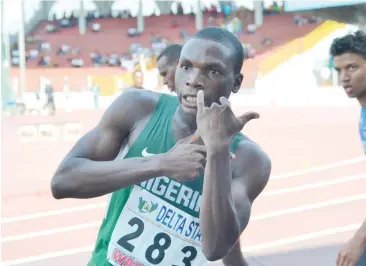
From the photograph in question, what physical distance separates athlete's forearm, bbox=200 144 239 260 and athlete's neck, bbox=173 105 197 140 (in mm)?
412

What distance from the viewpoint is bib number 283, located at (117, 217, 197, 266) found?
246cm

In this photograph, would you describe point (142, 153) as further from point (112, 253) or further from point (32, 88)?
point (32, 88)

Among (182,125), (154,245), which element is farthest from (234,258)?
(182,125)

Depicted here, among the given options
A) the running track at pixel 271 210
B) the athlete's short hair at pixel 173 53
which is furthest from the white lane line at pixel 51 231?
the athlete's short hair at pixel 173 53

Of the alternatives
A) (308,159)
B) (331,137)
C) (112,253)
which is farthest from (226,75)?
(331,137)

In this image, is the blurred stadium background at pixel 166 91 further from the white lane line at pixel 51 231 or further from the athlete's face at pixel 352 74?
the athlete's face at pixel 352 74

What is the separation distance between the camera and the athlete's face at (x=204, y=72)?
2188mm

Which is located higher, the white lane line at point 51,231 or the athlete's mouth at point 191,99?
the athlete's mouth at point 191,99

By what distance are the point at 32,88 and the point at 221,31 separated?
3873cm

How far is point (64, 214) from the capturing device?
9.15 metres

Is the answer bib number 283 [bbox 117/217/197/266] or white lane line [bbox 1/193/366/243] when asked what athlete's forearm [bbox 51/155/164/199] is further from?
white lane line [bbox 1/193/366/243]

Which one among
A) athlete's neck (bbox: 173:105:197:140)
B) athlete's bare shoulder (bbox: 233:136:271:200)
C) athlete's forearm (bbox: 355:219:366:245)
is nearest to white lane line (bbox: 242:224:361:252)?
athlete's forearm (bbox: 355:219:366:245)

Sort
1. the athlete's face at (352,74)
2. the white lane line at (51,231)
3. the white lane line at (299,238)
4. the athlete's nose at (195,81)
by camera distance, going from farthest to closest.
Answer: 1. the white lane line at (51,231)
2. the white lane line at (299,238)
3. the athlete's face at (352,74)
4. the athlete's nose at (195,81)

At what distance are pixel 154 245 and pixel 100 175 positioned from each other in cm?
34
